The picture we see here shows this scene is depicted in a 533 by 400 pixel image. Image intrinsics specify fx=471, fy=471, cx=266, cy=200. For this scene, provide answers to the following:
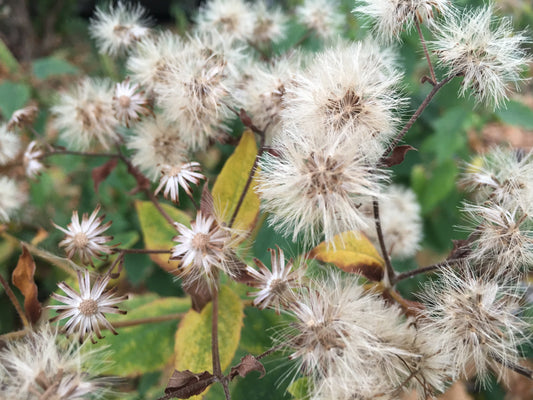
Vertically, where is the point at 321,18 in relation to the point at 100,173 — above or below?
above

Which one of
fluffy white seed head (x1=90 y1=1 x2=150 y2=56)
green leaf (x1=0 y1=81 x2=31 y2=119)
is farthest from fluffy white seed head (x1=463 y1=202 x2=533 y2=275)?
green leaf (x1=0 y1=81 x2=31 y2=119)

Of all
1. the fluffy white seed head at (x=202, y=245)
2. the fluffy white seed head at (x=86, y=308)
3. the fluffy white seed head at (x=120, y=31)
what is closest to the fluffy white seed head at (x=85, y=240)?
the fluffy white seed head at (x=86, y=308)

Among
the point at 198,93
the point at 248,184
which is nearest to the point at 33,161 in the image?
the point at 198,93

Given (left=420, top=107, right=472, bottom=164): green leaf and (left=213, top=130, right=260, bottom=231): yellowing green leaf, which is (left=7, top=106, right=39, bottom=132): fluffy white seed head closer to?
(left=213, top=130, right=260, bottom=231): yellowing green leaf

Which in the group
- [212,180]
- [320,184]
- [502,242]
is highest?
[320,184]

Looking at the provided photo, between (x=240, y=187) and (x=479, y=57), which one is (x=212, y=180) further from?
(x=479, y=57)

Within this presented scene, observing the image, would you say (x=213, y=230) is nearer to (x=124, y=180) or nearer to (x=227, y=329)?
(x=227, y=329)
